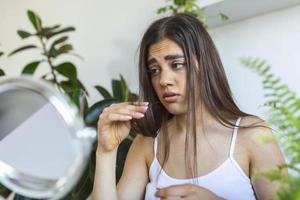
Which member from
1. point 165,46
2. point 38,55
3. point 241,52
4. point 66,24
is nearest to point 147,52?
point 165,46

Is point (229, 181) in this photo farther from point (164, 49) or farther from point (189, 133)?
point (164, 49)

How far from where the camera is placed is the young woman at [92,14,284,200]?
91 centimetres

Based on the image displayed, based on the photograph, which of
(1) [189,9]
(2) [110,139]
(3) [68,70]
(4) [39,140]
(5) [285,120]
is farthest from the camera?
(3) [68,70]

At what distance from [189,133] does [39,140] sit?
0.53 m

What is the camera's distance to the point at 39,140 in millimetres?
592

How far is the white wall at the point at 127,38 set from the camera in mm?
1300

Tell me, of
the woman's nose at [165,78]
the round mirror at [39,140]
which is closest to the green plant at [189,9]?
the woman's nose at [165,78]

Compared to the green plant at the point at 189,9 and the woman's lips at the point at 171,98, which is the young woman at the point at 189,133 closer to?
the woman's lips at the point at 171,98

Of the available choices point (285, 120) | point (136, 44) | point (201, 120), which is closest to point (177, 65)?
point (201, 120)

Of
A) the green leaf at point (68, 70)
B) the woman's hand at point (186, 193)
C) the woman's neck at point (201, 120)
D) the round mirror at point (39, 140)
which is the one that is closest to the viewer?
the round mirror at point (39, 140)

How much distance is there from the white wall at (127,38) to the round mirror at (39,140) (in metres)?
0.83

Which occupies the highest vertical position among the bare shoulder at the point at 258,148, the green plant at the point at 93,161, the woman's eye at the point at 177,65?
the woman's eye at the point at 177,65

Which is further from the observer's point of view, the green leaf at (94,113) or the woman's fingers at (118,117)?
the green leaf at (94,113)

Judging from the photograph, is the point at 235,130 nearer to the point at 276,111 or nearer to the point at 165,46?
the point at 165,46
